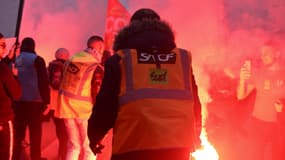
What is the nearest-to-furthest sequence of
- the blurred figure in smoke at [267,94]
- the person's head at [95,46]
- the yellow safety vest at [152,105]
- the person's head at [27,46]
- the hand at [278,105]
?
the yellow safety vest at [152,105]
the person's head at [95,46]
the hand at [278,105]
the blurred figure in smoke at [267,94]
the person's head at [27,46]

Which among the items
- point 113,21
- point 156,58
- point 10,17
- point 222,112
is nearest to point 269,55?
point 222,112

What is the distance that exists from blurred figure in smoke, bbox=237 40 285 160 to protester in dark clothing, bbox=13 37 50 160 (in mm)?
2830

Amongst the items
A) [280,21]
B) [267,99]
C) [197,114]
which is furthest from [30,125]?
[280,21]

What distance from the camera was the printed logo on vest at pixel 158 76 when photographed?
303cm

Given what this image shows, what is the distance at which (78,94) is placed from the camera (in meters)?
6.32

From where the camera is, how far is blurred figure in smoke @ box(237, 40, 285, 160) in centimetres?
669

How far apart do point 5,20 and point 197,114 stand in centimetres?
772

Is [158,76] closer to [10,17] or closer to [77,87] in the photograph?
[77,87]

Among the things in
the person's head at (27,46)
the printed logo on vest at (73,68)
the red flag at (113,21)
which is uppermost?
the red flag at (113,21)

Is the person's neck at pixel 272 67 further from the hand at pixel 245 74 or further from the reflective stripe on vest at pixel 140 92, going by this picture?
the reflective stripe on vest at pixel 140 92

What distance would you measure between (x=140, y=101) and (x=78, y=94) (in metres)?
3.46

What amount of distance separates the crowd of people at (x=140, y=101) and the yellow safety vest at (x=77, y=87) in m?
0.01

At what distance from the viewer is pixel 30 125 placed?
6.73 m

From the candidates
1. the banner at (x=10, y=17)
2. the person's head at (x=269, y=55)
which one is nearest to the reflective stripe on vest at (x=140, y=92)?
the person's head at (x=269, y=55)
